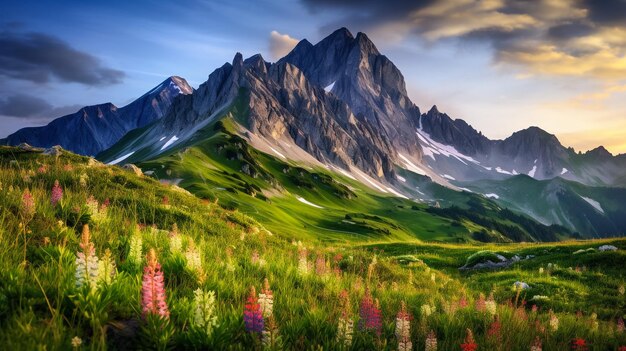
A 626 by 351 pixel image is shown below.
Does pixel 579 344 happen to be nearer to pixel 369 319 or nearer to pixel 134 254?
pixel 369 319

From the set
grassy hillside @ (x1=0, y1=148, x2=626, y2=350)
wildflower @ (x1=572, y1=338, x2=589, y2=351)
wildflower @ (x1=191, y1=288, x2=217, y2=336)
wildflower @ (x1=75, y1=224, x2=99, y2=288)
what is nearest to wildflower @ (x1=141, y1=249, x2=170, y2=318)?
grassy hillside @ (x1=0, y1=148, x2=626, y2=350)

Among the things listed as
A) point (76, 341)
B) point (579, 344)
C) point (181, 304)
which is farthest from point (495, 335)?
point (76, 341)

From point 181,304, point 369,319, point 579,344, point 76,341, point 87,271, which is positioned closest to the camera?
point 76,341

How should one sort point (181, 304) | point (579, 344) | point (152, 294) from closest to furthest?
point (152, 294) < point (181, 304) < point (579, 344)

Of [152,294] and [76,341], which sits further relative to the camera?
[152,294]

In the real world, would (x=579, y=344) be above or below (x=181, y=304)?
below

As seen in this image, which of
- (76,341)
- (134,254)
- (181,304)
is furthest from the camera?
(134,254)

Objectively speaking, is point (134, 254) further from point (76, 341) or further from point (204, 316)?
point (76, 341)

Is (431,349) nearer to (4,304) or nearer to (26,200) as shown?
(4,304)

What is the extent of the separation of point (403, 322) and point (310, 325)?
1200mm

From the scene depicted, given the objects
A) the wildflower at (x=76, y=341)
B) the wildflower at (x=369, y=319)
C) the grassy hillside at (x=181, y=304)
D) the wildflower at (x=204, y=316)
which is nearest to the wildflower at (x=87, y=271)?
the grassy hillside at (x=181, y=304)

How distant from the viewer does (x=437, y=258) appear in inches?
1233

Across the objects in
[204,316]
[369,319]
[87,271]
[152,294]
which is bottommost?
[369,319]

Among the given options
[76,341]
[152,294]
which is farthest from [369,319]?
[76,341]
